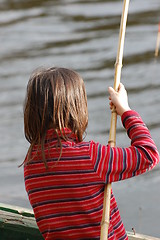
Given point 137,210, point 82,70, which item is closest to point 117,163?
point 137,210

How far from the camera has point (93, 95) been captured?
579 cm

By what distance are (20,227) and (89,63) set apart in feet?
12.6

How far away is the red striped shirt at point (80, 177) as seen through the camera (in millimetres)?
1892

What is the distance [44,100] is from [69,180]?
246 millimetres

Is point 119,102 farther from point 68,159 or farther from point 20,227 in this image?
point 20,227

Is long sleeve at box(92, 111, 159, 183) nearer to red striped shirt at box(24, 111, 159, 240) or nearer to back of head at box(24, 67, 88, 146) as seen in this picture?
red striped shirt at box(24, 111, 159, 240)

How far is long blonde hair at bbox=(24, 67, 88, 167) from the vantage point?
75.4 inches

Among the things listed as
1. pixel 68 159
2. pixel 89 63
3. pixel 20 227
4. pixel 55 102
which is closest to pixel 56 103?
pixel 55 102

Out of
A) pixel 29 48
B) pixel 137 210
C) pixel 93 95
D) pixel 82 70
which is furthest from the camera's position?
pixel 29 48

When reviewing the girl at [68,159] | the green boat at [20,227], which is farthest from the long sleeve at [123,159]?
the green boat at [20,227]

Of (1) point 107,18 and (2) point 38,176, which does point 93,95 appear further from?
(2) point 38,176

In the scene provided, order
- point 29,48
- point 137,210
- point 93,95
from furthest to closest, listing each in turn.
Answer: point 29,48, point 93,95, point 137,210

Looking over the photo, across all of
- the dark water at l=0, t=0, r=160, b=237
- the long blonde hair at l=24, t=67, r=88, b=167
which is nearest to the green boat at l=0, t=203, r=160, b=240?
the long blonde hair at l=24, t=67, r=88, b=167

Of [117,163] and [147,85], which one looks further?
[147,85]
